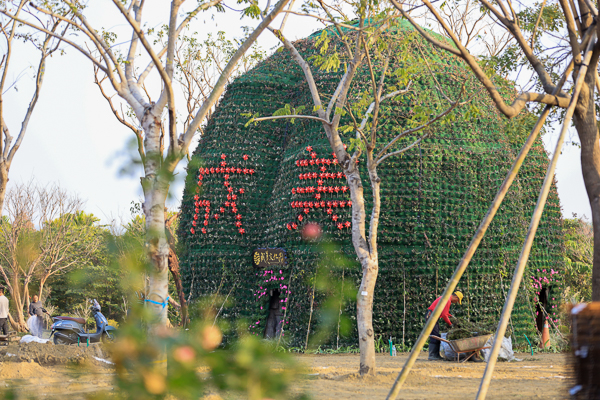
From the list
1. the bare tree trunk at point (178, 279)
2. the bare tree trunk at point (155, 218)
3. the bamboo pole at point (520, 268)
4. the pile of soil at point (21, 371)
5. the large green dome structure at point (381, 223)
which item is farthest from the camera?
the bare tree trunk at point (178, 279)

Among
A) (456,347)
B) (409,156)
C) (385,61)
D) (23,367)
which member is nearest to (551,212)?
(409,156)

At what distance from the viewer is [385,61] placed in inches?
396

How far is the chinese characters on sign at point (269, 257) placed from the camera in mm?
14336

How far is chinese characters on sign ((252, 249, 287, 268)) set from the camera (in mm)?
14336

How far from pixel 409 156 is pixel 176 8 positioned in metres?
8.38

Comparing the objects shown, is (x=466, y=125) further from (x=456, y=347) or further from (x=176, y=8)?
(x=176, y=8)

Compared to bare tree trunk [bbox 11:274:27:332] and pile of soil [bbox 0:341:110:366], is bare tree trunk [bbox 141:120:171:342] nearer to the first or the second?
pile of soil [bbox 0:341:110:366]

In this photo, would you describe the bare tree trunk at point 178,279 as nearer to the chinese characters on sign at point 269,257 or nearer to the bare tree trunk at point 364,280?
the chinese characters on sign at point 269,257

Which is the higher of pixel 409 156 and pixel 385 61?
pixel 385 61

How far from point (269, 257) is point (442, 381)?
22.9ft

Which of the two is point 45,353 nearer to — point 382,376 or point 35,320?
point 35,320

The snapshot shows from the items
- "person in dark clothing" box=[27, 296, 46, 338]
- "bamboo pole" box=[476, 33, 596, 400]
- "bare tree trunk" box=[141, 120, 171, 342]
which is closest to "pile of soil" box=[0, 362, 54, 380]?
"bare tree trunk" box=[141, 120, 171, 342]

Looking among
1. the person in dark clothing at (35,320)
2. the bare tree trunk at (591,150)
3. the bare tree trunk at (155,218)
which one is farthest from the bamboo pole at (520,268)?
the person in dark clothing at (35,320)

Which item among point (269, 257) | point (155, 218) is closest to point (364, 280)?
point (155, 218)
